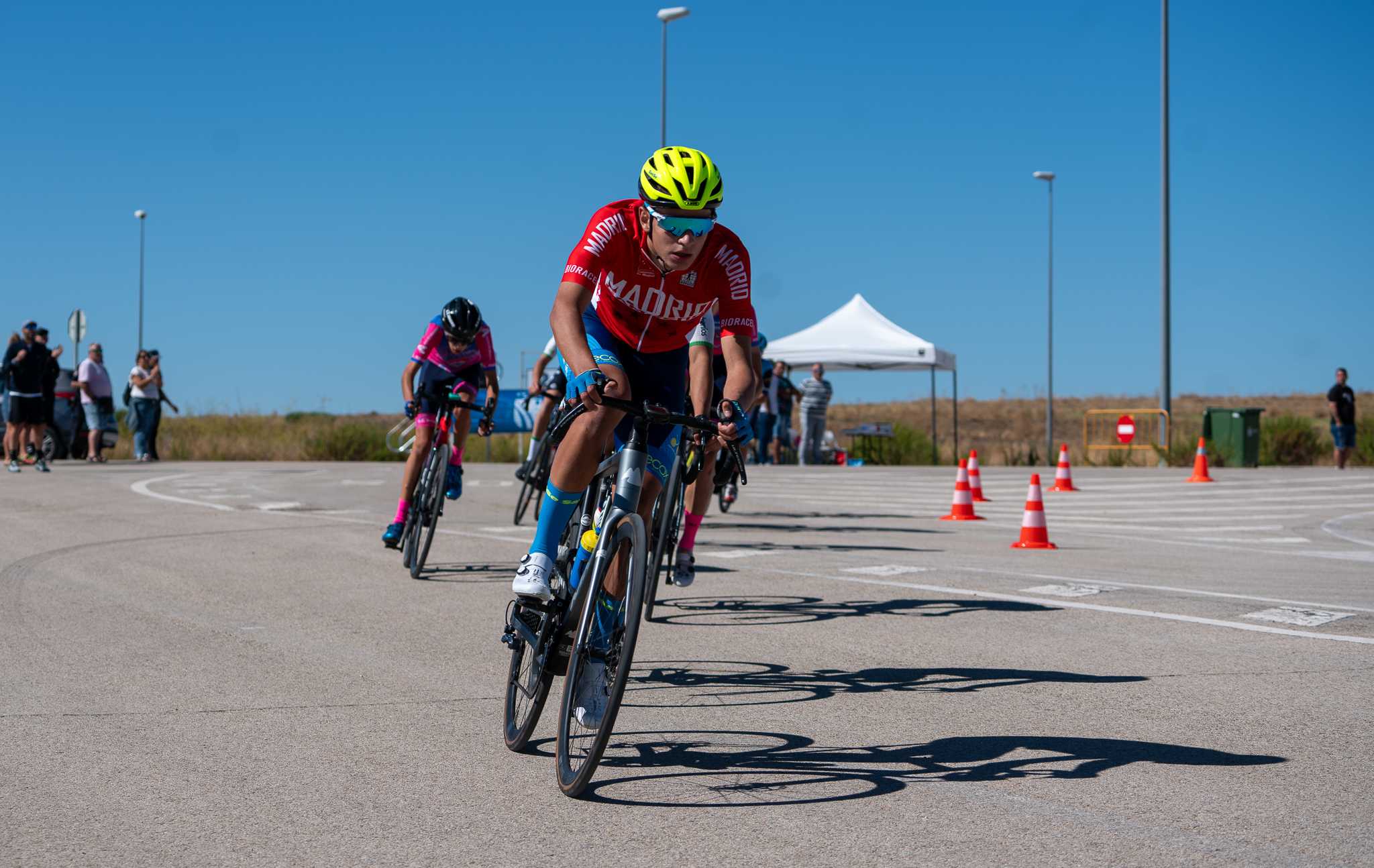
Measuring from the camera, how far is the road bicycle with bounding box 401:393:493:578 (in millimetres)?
9594

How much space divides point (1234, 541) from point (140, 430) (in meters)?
21.1

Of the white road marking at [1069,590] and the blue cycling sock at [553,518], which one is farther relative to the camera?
the white road marking at [1069,590]

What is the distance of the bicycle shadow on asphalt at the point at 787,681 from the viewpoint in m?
5.66

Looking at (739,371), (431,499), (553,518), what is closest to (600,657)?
(553,518)

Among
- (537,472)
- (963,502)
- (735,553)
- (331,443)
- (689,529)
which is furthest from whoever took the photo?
(331,443)

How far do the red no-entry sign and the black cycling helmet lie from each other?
21580 millimetres

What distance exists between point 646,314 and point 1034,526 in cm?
735

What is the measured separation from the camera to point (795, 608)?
27.0 ft

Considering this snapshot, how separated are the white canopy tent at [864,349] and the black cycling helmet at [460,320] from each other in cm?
2117

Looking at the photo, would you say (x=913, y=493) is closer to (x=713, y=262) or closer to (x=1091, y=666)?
(x=1091, y=666)

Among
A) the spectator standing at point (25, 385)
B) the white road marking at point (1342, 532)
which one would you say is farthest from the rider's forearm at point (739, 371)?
the spectator standing at point (25, 385)

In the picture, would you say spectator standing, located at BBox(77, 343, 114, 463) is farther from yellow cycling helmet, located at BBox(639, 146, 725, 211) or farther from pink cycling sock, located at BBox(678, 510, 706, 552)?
yellow cycling helmet, located at BBox(639, 146, 725, 211)

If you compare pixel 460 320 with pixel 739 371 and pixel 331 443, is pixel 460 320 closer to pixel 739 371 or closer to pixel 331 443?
→ pixel 739 371

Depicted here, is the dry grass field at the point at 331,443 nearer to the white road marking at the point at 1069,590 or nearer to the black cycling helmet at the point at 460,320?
the white road marking at the point at 1069,590
